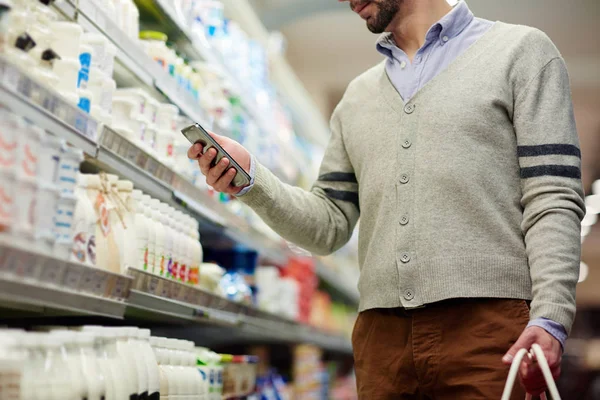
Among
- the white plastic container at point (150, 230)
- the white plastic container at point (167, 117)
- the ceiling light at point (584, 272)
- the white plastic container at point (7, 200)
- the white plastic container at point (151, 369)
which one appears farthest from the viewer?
the ceiling light at point (584, 272)

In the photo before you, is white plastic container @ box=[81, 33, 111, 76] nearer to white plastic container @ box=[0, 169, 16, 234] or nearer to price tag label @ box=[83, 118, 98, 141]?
price tag label @ box=[83, 118, 98, 141]

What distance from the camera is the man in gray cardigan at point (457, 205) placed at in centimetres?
189

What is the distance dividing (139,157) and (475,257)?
101 centimetres

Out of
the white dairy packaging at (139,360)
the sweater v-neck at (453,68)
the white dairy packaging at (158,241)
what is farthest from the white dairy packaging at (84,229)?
the sweater v-neck at (453,68)

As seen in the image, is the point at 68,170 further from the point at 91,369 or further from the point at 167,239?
the point at 167,239

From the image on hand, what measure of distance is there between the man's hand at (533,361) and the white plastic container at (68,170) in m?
0.99

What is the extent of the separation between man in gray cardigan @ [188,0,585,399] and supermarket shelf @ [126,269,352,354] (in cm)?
37

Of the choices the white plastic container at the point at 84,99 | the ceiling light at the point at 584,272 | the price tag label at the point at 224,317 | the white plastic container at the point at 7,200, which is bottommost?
the price tag label at the point at 224,317

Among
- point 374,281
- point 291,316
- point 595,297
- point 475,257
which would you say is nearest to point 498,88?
point 475,257

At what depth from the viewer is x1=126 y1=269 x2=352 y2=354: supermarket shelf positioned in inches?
87.3

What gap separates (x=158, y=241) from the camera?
241cm

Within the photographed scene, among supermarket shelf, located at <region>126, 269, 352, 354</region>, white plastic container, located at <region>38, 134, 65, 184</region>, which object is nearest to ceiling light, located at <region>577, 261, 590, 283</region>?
supermarket shelf, located at <region>126, 269, 352, 354</region>

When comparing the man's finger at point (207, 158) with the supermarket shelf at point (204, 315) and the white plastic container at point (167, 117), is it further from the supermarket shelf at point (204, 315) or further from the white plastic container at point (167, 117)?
the white plastic container at point (167, 117)

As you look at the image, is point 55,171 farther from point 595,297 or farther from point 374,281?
point 595,297
